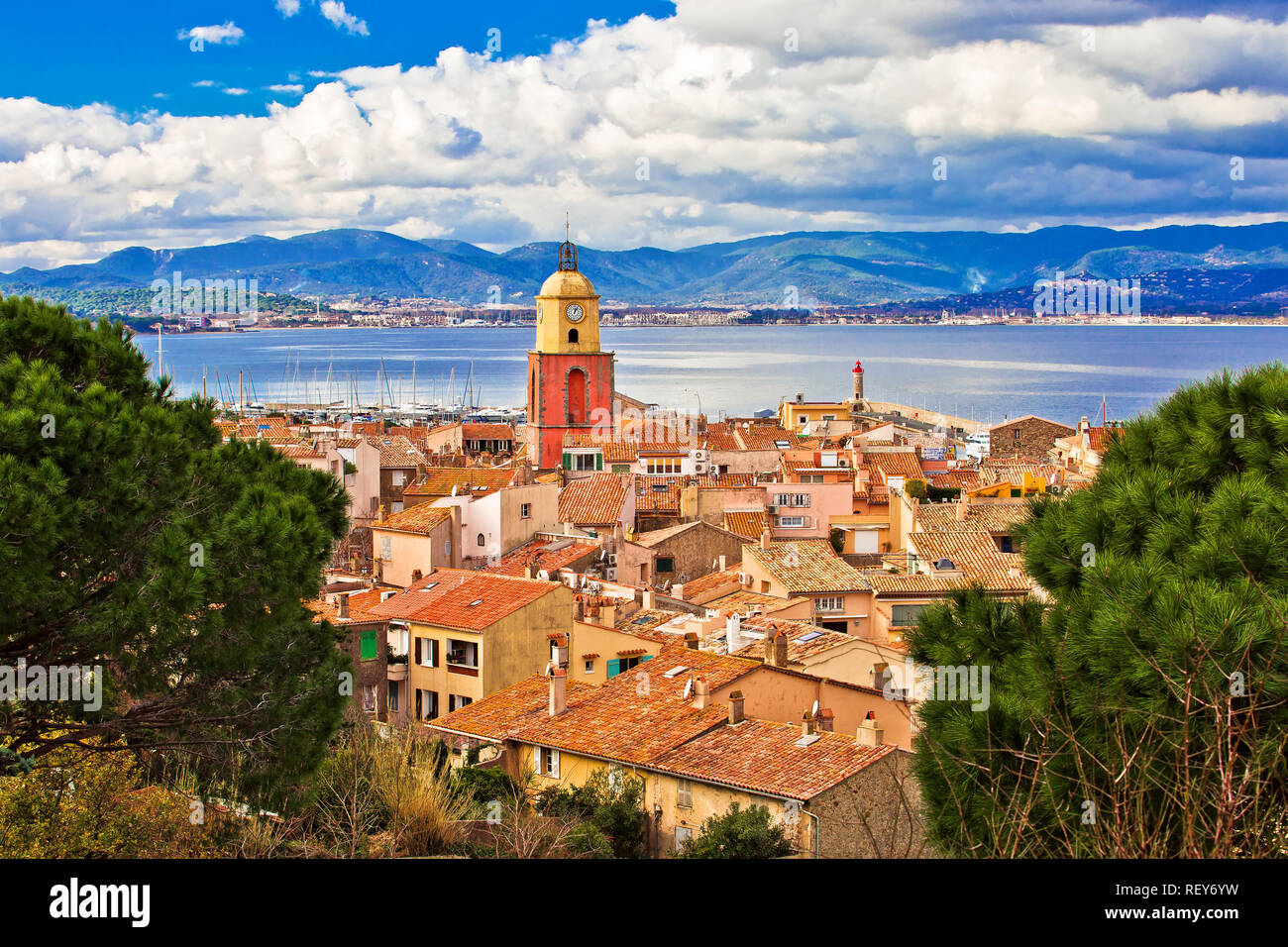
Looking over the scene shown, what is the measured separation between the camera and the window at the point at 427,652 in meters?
19.8

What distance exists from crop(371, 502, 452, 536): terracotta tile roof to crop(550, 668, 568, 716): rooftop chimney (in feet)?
34.7

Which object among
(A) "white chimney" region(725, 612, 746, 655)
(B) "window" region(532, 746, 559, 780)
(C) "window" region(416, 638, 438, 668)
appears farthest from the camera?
(C) "window" region(416, 638, 438, 668)

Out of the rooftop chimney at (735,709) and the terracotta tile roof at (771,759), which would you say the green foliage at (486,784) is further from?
the rooftop chimney at (735,709)

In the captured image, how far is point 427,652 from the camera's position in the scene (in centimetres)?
1988

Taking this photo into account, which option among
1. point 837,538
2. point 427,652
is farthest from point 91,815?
point 837,538

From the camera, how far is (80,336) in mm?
9000

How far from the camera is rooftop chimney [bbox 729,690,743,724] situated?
15.0 meters

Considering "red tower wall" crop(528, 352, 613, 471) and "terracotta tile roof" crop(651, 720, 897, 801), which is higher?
"red tower wall" crop(528, 352, 613, 471)

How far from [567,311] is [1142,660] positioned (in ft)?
148

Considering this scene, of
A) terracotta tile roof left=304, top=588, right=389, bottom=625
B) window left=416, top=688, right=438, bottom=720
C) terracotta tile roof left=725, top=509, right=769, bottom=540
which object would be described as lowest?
window left=416, top=688, right=438, bottom=720

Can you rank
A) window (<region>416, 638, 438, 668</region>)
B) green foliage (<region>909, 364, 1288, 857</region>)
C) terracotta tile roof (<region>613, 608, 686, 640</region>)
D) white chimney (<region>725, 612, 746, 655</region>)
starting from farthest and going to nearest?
terracotta tile roof (<region>613, 608, 686, 640</region>)
window (<region>416, 638, 438, 668</region>)
white chimney (<region>725, 612, 746, 655</region>)
green foliage (<region>909, 364, 1288, 857</region>)

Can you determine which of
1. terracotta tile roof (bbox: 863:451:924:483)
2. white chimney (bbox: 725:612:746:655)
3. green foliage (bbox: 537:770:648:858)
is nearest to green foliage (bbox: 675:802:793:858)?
green foliage (bbox: 537:770:648:858)

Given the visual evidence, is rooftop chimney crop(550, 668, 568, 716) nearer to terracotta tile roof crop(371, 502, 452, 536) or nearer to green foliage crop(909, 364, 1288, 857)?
green foliage crop(909, 364, 1288, 857)
